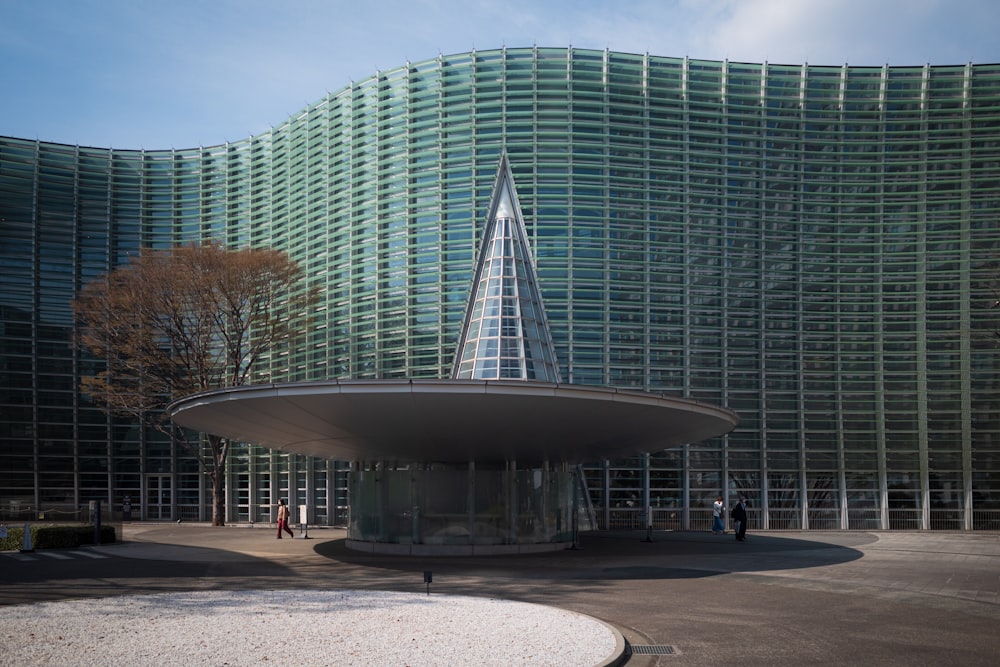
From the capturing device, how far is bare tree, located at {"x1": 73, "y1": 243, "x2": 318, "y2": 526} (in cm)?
4225

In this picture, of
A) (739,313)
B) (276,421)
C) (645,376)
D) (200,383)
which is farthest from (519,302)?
(276,421)

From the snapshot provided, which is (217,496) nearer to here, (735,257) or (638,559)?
(638,559)

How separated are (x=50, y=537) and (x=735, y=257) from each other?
1223 inches

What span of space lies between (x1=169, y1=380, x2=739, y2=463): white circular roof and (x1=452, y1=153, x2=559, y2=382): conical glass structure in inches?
448

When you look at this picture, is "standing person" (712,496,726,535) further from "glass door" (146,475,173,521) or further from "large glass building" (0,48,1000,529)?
"glass door" (146,475,173,521)

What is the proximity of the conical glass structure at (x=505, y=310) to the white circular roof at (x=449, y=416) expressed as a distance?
1139cm

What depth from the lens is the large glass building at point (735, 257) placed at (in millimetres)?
42531

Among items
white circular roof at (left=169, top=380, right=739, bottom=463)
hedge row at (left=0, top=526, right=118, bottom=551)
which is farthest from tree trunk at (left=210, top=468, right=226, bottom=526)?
white circular roof at (left=169, top=380, right=739, bottom=463)

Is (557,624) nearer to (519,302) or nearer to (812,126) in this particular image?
(519,302)

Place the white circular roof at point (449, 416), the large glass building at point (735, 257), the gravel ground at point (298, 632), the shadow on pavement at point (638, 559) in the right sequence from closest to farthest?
the gravel ground at point (298, 632), the white circular roof at point (449, 416), the shadow on pavement at point (638, 559), the large glass building at point (735, 257)

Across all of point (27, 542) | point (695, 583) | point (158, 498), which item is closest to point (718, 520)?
point (695, 583)

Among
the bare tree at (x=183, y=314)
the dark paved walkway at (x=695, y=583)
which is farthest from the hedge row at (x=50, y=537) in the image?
the bare tree at (x=183, y=314)

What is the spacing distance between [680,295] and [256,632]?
1311 inches

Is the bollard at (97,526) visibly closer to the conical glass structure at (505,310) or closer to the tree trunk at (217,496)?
the tree trunk at (217,496)
